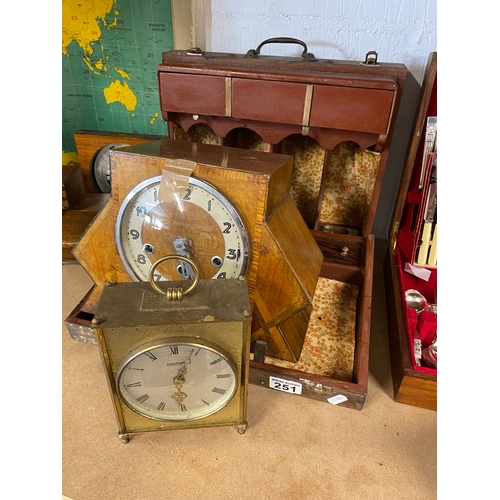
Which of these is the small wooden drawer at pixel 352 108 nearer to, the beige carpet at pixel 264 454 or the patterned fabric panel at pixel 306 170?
the patterned fabric panel at pixel 306 170

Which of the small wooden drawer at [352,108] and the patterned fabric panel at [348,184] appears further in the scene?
the patterned fabric panel at [348,184]

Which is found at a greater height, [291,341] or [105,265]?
[105,265]

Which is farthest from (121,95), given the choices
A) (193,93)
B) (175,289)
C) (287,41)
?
(175,289)

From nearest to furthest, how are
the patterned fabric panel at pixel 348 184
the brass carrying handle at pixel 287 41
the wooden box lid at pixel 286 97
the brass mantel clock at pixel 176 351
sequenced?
the brass mantel clock at pixel 176 351
the wooden box lid at pixel 286 97
the brass carrying handle at pixel 287 41
the patterned fabric panel at pixel 348 184

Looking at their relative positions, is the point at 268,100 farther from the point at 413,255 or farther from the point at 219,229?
the point at 413,255

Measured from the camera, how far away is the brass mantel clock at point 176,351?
771 millimetres

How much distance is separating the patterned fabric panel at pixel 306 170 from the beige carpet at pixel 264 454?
79 centimetres

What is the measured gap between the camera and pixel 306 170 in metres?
1.56

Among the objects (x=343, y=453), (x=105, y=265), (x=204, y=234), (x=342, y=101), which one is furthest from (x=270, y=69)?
(x=343, y=453)

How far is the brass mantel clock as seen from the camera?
77cm

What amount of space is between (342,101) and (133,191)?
66 cm

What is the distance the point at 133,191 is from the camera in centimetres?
98

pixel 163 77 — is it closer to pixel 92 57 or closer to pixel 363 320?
pixel 92 57

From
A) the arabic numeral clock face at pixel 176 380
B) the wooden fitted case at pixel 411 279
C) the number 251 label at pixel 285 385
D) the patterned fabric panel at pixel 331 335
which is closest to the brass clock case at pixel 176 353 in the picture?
the arabic numeral clock face at pixel 176 380
